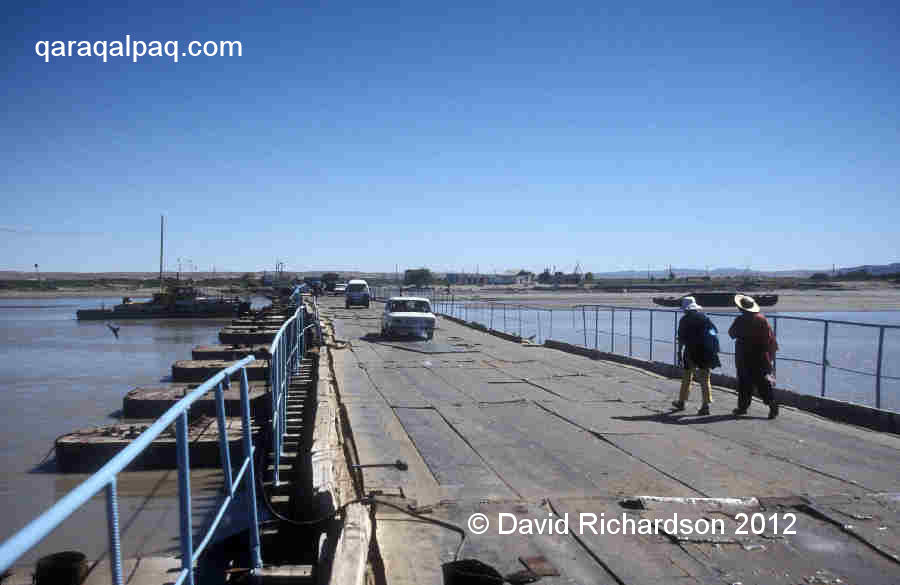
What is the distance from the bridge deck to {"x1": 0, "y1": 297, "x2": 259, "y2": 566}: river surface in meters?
2.27

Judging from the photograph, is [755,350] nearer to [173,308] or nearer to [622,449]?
[622,449]

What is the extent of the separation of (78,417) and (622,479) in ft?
57.2

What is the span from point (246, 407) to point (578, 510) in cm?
294

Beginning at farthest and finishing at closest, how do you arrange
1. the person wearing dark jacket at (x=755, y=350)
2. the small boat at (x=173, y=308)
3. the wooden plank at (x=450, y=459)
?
the small boat at (x=173, y=308)
the person wearing dark jacket at (x=755, y=350)
the wooden plank at (x=450, y=459)

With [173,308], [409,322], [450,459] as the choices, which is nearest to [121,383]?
[409,322]

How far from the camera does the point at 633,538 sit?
19.7ft

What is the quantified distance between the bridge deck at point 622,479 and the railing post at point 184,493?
159 centimetres

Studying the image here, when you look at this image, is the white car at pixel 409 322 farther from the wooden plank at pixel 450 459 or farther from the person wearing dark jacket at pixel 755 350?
the person wearing dark jacket at pixel 755 350

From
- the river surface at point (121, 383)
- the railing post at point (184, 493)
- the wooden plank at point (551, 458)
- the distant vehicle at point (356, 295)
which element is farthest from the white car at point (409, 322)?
the distant vehicle at point (356, 295)

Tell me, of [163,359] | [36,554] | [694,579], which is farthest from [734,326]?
[163,359]

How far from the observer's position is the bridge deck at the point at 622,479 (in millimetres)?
5520

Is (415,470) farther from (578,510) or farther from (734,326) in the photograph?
(734,326)

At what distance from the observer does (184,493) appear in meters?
4.20

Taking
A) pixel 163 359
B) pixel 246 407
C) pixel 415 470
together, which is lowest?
pixel 163 359
